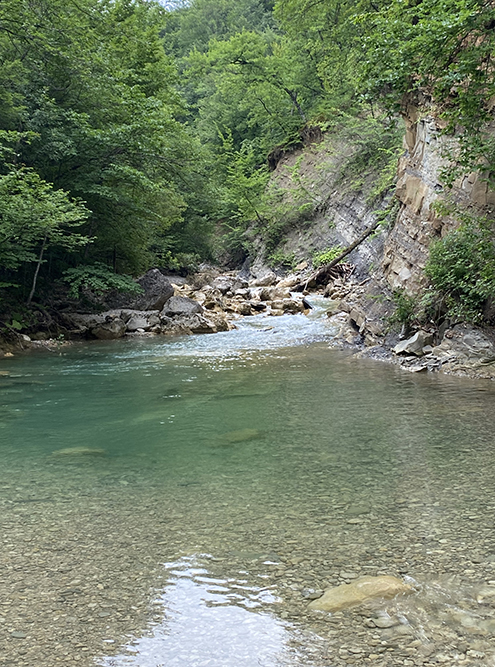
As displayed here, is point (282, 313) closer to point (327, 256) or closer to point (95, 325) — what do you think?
point (95, 325)

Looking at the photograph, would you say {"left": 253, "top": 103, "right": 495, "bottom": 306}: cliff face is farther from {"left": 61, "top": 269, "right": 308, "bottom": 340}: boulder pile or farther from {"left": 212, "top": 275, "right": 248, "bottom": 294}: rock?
{"left": 212, "top": 275, "right": 248, "bottom": 294}: rock

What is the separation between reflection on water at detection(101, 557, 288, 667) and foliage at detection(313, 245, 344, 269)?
23.1 metres

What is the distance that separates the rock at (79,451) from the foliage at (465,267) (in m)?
6.50

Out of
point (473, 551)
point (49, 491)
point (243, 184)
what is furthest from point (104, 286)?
point (243, 184)

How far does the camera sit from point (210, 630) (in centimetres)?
250

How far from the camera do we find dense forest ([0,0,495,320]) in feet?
25.0

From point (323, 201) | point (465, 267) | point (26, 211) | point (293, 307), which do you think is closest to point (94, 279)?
point (26, 211)

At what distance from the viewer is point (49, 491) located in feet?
14.2

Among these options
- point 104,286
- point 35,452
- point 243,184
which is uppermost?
point 243,184

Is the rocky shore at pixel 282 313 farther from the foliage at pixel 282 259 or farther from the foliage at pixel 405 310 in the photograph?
the foliage at pixel 282 259

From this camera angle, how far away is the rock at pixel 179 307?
55.6 ft

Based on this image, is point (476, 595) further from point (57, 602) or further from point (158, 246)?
point (158, 246)

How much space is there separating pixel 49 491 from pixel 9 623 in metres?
1.84

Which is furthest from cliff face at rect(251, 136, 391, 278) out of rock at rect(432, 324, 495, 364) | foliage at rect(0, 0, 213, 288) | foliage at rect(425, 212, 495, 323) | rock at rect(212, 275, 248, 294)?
rock at rect(432, 324, 495, 364)
